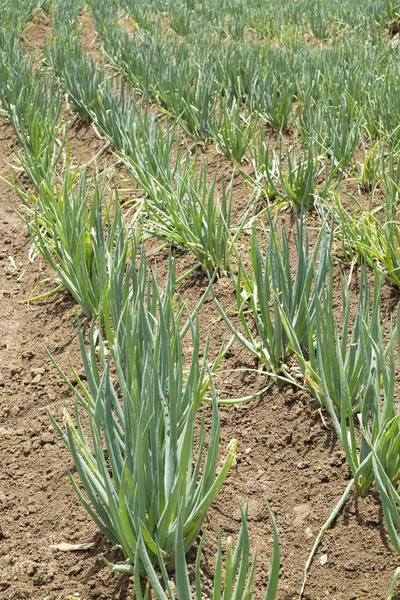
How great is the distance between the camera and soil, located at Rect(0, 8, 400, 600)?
4.41 ft

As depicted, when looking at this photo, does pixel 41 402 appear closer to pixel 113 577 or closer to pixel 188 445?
pixel 113 577

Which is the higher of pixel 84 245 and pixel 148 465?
pixel 148 465

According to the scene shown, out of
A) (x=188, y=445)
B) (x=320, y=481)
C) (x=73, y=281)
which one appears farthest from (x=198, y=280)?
(x=188, y=445)

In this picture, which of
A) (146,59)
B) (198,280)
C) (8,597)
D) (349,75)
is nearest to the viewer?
(8,597)

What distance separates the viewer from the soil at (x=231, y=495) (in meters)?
1.34

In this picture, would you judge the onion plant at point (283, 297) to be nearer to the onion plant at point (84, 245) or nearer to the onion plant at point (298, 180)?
the onion plant at point (84, 245)

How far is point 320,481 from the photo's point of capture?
156 cm

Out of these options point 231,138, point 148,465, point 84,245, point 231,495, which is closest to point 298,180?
point 231,138

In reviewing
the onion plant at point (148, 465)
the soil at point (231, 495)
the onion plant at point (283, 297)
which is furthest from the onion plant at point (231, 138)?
the onion plant at point (148, 465)

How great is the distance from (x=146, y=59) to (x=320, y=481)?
3320 mm

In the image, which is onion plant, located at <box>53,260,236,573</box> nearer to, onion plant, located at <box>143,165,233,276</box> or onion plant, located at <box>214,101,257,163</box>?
onion plant, located at <box>143,165,233,276</box>

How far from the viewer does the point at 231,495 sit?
156 centimetres

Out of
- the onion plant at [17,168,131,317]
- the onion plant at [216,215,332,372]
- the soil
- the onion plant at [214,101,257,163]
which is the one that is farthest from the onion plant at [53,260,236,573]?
the onion plant at [214,101,257,163]

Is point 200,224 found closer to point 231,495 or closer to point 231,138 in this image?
point 231,138
